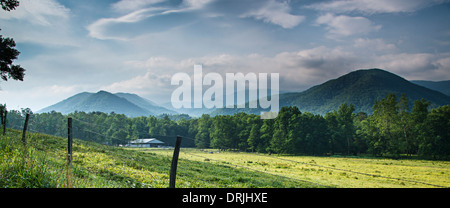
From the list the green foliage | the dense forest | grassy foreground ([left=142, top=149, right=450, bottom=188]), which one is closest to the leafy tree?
the green foliage

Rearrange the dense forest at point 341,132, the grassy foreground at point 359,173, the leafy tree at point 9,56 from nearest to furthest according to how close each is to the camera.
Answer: the leafy tree at point 9,56
the grassy foreground at point 359,173
the dense forest at point 341,132

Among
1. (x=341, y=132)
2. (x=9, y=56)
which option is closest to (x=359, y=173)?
(x=9, y=56)

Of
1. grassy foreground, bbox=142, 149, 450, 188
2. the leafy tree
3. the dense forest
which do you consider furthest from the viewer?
the dense forest

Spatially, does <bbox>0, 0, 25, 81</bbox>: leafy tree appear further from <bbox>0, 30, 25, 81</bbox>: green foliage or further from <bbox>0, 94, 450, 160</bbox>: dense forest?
<bbox>0, 94, 450, 160</bbox>: dense forest

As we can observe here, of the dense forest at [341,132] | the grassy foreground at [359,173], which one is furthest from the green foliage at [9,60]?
the dense forest at [341,132]

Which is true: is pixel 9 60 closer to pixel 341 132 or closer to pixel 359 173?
pixel 359 173

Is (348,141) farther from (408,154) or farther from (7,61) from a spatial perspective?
(7,61)

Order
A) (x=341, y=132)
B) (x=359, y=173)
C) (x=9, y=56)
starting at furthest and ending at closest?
(x=341, y=132) < (x=359, y=173) < (x=9, y=56)

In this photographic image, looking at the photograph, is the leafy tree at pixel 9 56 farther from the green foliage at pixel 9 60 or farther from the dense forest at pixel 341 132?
the dense forest at pixel 341 132

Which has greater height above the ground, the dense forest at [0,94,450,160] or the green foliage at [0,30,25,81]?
the green foliage at [0,30,25,81]

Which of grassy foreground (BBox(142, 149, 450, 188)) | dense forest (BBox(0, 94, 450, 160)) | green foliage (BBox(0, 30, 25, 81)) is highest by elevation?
green foliage (BBox(0, 30, 25, 81))

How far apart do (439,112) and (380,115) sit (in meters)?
12.7

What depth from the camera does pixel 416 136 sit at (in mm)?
A: 63000
